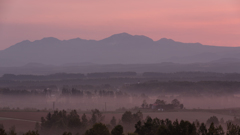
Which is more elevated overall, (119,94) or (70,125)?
(119,94)

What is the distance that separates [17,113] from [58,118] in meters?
21.9

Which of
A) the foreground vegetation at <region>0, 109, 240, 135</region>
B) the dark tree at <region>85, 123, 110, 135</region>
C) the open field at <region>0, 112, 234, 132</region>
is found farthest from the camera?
the open field at <region>0, 112, 234, 132</region>

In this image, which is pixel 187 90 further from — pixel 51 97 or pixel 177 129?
pixel 177 129

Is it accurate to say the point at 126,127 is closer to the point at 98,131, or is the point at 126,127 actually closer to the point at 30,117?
the point at 98,131

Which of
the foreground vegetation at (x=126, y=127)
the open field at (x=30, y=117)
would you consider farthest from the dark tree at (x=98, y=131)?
the open field at (x=30, y=117)

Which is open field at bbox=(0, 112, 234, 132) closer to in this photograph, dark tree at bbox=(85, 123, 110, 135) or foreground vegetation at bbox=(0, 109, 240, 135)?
foreground vegetation at bbox=(0, 109, 240, 135)

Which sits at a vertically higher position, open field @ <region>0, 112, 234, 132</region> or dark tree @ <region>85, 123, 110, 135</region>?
open field @ <region>0, 112, 234, 132</region>

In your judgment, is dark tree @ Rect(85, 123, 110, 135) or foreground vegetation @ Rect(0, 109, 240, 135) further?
dark tree @ Rect(85, 123, 110, 135)

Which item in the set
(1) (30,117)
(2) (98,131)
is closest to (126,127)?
(2) (98,131)

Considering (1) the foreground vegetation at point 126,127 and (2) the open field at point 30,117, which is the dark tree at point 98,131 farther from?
(2) the open field at point 30,117

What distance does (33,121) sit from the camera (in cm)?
6297

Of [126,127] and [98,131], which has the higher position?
[98,131]

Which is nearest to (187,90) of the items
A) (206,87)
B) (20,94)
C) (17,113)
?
(206,87)

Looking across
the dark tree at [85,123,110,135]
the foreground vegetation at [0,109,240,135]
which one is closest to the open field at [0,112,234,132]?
the foreground vegetation at [0,109,240,135]
